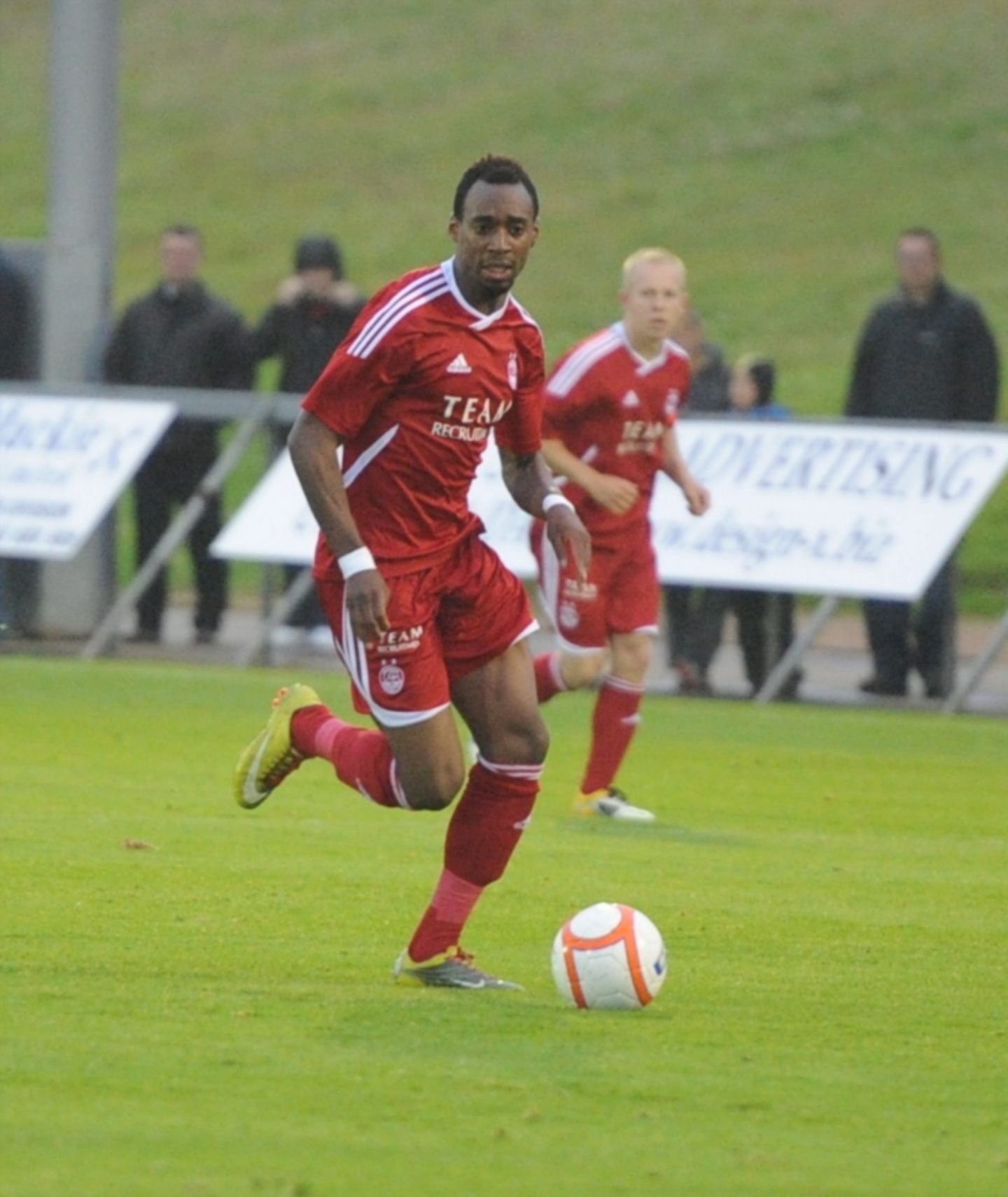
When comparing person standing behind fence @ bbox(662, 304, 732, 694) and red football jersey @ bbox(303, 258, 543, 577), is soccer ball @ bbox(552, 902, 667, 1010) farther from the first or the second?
person standing behind fence @ bbox(662, 304, 732, 694)

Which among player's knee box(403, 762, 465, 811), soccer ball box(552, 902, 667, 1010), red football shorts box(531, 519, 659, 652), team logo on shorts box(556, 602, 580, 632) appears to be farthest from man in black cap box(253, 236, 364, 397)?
soccer ball box(552, 902, 667, 1010)

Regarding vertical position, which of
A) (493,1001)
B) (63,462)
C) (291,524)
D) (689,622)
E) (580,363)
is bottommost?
(689,622)

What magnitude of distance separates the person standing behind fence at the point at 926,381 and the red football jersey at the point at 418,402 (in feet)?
30.5

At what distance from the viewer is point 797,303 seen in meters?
43.8

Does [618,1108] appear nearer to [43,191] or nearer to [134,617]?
[134,617]

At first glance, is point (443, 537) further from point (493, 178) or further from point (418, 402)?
point (493, 178)

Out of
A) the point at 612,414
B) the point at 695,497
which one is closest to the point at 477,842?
the point at 695,497

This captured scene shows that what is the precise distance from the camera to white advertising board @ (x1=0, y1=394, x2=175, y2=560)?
17812 mm

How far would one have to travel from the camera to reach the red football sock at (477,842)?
7.45m

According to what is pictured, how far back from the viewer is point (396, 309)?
7.25 meters

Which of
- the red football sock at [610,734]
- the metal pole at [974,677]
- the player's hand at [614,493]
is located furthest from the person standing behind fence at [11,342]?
the player's hand at [614,493]

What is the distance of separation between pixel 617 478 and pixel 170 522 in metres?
7.86

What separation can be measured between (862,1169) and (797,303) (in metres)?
38.8

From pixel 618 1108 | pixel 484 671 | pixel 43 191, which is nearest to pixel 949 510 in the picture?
pixel 484 671
